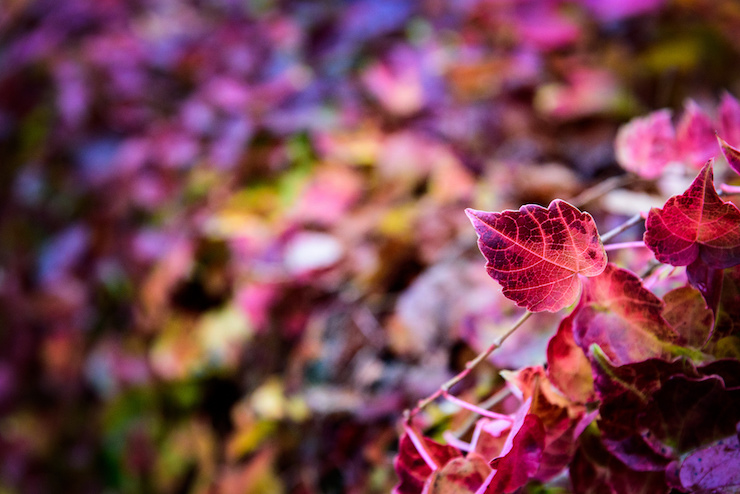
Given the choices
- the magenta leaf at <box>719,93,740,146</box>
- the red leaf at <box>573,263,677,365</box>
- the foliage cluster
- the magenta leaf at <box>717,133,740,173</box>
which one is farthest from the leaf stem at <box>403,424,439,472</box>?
the magenta leaf at <box>719,93,740,146</box>

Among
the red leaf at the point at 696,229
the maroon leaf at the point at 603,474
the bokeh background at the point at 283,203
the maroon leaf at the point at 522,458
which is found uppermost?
the red leaf at the point at 696,229

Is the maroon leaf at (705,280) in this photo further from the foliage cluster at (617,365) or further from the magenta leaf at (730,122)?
the magenta leaf at (730,122)

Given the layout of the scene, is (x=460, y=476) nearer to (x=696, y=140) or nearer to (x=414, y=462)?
(x=414, y=462)

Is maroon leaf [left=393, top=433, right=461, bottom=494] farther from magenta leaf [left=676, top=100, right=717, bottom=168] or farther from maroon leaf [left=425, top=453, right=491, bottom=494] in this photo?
magenta leaf [left=676, top=100, right=717, bottom=168]

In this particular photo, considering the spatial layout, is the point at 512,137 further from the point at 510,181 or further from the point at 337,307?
the point at 337,307

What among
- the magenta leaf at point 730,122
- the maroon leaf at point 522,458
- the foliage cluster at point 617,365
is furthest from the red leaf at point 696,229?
the magenta leaf at point 730,122

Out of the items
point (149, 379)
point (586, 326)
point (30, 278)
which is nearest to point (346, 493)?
point (586, 326)
